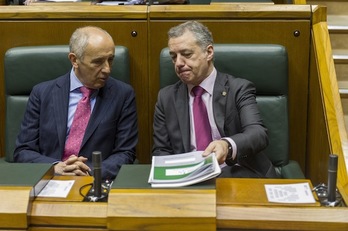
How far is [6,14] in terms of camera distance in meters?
2.04

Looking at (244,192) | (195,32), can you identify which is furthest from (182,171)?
(195,32)

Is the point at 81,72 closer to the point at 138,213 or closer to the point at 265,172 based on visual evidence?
the point at 265,172

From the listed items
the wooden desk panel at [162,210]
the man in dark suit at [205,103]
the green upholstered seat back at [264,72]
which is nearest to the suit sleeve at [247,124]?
the man in dark suit at [205,103]

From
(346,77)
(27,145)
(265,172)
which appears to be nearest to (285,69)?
(265,172)

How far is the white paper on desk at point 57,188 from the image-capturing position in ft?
3.94

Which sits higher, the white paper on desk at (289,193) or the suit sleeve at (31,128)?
the white paper on desk at (289,193)

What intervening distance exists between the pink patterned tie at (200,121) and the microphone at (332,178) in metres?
0.69

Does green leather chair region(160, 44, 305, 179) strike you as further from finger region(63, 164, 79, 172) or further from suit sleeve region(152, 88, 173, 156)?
finger region(63, 164, 79, 172)

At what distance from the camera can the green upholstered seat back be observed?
1921mm

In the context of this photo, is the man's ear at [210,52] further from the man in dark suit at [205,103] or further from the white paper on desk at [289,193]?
the white paper on desk at [289,193]

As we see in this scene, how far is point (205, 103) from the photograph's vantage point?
1.85 metres

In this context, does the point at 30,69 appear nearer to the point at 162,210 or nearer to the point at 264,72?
the point at 264,72

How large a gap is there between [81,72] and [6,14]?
388 millimetres

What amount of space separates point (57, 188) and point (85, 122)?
2.22 ft
